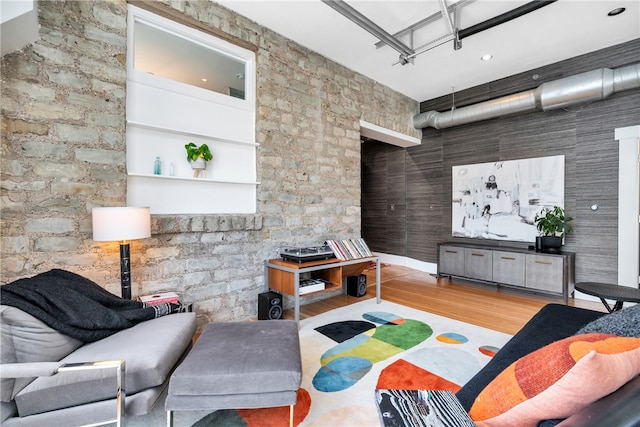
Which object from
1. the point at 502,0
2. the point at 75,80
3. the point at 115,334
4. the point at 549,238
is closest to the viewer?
the point at 115,334

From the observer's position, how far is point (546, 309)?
6.86 feet

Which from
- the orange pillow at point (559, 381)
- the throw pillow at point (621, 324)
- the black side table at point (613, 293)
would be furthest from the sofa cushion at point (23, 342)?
the black side table at point (613, 293)

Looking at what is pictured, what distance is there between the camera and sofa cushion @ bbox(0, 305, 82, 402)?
1.32 m

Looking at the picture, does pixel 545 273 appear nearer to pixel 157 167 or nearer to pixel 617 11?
pixel 617 11

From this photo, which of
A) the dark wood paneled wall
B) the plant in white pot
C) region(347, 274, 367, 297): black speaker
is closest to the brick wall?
the plant in white pot

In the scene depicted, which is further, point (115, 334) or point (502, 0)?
point (502, 0)

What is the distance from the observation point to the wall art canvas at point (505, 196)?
4176 mm

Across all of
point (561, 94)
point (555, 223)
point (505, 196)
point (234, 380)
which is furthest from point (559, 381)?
point (505, 196)

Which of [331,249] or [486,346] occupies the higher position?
[331,249]

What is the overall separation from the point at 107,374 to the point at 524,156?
5.44m

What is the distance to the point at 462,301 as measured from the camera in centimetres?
381

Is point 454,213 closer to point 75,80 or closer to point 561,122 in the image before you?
point 561,122

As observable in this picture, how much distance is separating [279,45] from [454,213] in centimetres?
395

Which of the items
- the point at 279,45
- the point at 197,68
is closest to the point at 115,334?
the point at 197,68
